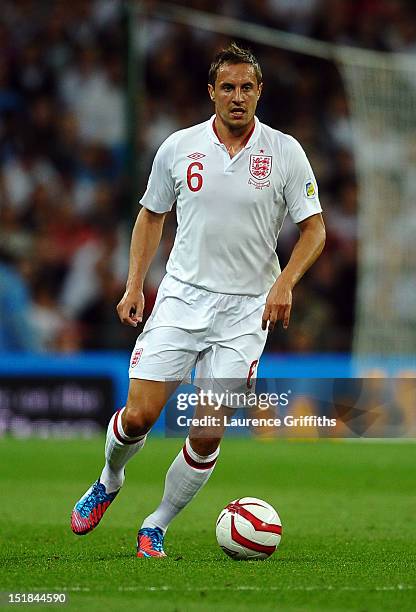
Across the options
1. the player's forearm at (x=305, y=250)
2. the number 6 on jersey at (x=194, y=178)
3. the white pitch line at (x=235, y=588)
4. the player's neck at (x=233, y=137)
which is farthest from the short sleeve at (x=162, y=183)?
the white pitch line at (x=235, y=588)

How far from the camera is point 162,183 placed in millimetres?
6449

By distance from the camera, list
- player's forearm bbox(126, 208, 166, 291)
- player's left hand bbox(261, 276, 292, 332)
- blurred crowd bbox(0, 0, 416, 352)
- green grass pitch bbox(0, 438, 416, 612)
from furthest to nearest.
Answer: blurred crowd bbox(0, 0, 416, 352) < player's forearm bbox(126, 208, 166, 291) < player's left hand bbox(261, 276, 292, 332) < green grass pitch bbox(0, 438, 416, 612)

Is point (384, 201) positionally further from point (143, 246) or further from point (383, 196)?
point (143, 246)

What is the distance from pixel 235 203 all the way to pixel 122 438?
Result: 1.24 metres

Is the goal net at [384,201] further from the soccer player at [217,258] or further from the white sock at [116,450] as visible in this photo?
the white sock at [116,450]

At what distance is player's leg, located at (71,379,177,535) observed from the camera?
20.1 ft

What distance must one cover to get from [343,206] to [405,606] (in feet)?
39.1

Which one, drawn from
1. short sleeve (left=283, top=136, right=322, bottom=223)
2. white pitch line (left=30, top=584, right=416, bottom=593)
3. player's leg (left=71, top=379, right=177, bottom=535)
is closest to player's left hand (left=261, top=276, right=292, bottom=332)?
short sleeve (left=283, top=136, right=322, bottom=223)

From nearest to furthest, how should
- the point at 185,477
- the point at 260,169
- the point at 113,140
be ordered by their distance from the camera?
the point at 260,169, the point at 185,477, the point at 113,140

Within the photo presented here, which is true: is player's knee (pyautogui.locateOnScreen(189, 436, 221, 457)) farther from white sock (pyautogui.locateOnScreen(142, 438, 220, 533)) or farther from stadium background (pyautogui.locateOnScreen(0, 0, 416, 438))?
stadium background (pyautogui.locateOnScreen(0, 0, 416, 438))

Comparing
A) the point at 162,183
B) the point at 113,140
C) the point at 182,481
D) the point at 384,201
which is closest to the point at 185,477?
the point at 182,481

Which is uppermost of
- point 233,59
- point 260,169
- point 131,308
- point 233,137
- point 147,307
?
point 233,59

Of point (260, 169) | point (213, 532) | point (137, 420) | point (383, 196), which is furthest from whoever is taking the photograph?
point (383, 196)

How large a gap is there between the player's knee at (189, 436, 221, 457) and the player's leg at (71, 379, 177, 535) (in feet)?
0.80
